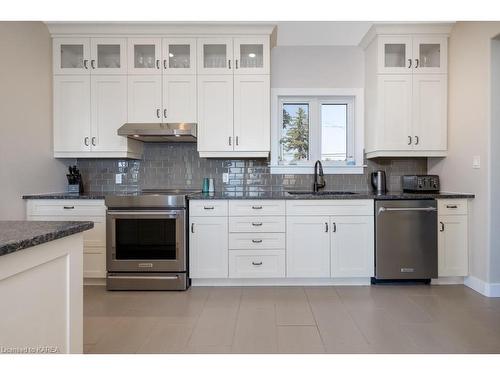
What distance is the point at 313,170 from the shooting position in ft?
12.9

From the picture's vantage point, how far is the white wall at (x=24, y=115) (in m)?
2.89

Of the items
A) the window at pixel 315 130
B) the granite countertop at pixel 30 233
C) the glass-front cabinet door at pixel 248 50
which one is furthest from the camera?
the window at pixel 315 130

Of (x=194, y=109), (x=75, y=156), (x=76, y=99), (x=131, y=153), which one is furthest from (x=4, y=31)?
(x=194, y=109)

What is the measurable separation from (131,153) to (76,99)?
2.52 ft

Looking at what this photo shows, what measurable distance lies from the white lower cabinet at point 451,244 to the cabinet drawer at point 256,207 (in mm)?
1540

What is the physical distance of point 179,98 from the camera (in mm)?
3521

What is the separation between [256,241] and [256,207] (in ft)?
1.06

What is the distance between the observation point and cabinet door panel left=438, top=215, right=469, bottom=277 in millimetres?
3275

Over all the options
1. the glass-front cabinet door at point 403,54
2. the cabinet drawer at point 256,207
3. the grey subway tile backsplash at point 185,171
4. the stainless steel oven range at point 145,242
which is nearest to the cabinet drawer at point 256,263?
the cabinet drawer at point 256,207

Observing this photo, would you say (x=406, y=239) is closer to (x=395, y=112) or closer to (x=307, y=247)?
(x=307, y=247)

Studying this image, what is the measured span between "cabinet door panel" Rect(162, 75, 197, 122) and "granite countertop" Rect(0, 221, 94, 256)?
7.21 feet

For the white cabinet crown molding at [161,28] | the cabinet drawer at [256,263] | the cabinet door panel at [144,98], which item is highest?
the white cabinet crown molding at [161,28]

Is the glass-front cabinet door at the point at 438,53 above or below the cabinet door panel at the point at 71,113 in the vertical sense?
above

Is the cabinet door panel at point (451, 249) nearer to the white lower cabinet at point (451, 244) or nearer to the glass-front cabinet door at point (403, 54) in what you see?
the white lower cabinet at point (451, 244)
